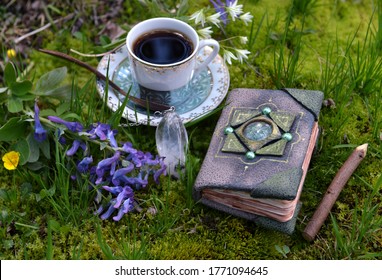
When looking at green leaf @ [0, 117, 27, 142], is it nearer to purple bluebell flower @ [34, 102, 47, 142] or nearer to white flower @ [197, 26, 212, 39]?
purple bluebell flower @ [34, 102, 47, 142]

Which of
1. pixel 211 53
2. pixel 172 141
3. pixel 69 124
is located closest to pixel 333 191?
pixel 172 141

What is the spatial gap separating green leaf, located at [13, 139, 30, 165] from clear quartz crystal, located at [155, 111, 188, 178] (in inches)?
17.3

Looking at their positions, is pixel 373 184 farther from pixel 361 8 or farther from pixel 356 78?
pixel 361 8

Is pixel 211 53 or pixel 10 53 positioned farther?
pixel 10 53

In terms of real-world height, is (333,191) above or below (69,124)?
below

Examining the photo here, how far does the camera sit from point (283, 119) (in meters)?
2.05

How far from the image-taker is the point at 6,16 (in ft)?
9.11

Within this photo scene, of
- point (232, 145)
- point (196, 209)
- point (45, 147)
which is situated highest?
point (232, 145)

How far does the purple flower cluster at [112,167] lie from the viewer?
2.01 meters

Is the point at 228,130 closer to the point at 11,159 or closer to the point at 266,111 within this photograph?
the point at 266,111

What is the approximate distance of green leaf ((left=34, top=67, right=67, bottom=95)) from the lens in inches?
88.7

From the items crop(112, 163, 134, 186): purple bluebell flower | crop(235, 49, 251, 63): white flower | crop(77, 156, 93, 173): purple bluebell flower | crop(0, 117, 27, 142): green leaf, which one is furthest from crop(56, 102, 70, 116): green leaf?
crop(235, 49, 251, 63): white flower

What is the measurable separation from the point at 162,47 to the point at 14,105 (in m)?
0.57

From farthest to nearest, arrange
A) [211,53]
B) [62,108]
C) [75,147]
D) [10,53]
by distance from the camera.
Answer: [10,53], [211,53], [62,108], [75,147]
